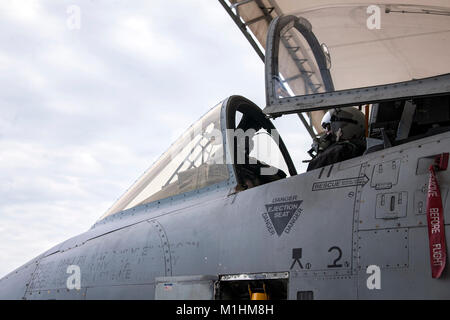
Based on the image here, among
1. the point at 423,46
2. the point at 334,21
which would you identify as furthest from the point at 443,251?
the point at 334,21

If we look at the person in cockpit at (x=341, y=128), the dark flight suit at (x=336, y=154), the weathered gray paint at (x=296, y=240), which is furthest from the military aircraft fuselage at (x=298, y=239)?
the person in cockpit at (x=341, y=128)

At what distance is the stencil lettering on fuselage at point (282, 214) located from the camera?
368 cm

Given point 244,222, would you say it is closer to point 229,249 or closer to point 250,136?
point 229,249

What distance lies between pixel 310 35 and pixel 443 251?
2480mm

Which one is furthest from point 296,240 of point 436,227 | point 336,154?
point 436,227

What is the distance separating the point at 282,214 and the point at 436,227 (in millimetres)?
1136

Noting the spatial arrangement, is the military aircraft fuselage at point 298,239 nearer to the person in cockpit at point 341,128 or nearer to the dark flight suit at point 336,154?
the dark flight suit at point 336,154

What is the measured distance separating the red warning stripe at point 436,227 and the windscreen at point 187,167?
2.03 meters

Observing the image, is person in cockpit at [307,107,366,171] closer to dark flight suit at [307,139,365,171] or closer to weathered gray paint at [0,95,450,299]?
dark flight suit at [307,139,365,171]

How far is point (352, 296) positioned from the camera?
321cm

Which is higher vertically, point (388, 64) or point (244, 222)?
point (388, 64)

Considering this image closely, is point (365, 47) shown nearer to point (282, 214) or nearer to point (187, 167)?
point (282, 214)

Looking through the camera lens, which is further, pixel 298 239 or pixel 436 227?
pixel 298 239

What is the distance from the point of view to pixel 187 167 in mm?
5184
